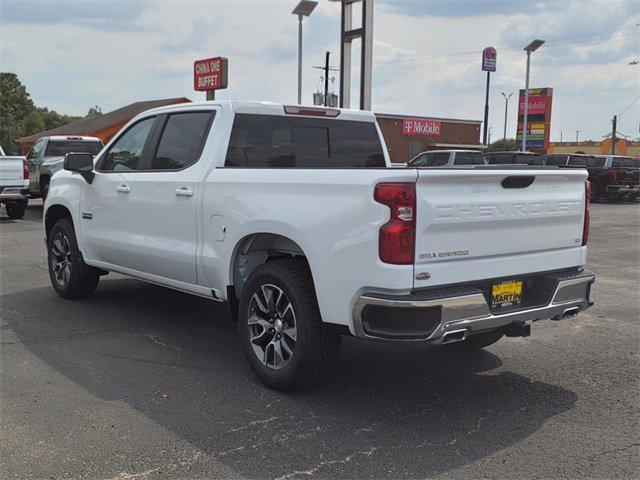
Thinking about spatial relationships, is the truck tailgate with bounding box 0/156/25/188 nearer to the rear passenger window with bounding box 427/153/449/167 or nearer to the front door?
the front door

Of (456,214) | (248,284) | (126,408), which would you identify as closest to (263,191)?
(248,284)

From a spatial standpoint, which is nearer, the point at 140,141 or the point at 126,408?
the point at 126,408

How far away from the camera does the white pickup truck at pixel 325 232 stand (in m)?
3.69

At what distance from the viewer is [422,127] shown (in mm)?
54906

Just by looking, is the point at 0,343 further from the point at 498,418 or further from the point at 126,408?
the point at 498,418

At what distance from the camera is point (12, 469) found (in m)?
3.34

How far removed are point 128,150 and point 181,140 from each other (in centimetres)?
85

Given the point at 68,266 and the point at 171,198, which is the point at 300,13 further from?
the point at 171,198

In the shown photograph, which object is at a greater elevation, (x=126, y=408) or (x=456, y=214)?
(x=456, y=214)

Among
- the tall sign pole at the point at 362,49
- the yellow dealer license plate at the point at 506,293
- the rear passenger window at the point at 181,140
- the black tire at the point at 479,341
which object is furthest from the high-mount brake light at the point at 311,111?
the tall sign pole at the point at 362,49

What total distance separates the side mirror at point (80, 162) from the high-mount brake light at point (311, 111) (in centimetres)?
214

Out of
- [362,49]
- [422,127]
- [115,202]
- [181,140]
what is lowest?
[115,202]

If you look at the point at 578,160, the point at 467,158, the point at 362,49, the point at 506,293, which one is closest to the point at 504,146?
the point at 578,160

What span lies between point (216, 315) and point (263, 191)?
2.41 meters
